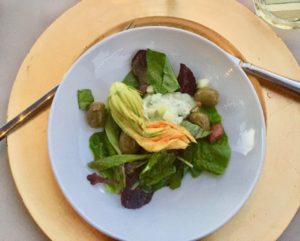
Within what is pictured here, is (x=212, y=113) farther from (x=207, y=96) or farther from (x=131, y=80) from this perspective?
(x=131, y=80)

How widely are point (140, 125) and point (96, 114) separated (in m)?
0.08

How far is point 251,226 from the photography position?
0.87 meters

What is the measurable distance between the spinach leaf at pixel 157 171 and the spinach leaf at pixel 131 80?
0.15 m

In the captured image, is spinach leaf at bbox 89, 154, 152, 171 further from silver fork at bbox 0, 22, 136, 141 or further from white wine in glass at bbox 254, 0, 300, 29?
white wine in glass at bbox 254, 0, 300, 29

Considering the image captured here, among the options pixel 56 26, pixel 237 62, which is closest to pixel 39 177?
pixel 56 26

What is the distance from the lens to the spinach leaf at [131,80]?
0.96m

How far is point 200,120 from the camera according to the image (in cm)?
91

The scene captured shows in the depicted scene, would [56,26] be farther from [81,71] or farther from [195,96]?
[195,96]

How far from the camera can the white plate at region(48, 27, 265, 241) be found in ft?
2.81

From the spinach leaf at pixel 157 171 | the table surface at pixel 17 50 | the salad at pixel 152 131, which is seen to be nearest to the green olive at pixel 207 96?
the salad at pixel 152 131

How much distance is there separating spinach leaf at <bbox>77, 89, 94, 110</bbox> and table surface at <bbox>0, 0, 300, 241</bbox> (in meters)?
0.17

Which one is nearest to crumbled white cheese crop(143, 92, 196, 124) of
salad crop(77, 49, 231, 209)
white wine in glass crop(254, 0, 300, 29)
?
salad crop(77, 49, 231, 209)

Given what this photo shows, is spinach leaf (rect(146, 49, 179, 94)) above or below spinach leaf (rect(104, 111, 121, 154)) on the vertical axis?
above

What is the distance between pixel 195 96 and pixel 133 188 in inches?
8.1
